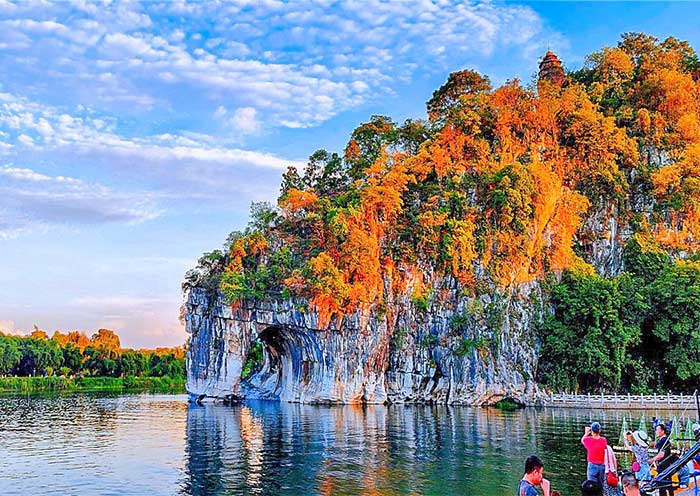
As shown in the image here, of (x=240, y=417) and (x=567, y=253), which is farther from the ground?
(x=567, y=253)

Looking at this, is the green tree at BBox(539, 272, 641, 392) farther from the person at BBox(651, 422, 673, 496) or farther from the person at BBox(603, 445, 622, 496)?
the person at BBox(603, 445, 622, 496)

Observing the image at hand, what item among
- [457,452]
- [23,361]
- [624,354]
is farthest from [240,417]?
[23,361]

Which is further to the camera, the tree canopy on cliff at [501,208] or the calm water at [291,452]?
the tree canopy on cliff at [501,208]

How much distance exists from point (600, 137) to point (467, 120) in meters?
12.2

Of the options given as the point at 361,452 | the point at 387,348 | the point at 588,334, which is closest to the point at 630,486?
the point at 361,452

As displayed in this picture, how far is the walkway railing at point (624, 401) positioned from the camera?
149 feet

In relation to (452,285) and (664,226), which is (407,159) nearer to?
(452,285)

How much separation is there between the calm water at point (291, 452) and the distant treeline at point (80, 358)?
162 ft

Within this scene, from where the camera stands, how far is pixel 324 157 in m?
68.0

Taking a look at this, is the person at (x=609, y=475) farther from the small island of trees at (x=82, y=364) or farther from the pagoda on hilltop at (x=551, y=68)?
the small island of trees at (x=82, y=364)

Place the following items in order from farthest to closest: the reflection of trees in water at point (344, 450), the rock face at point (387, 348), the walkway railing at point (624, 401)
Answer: the rock face at point (387, 348)
the walkway railing at point (624, 401)
the reflection of trees in water at point (344, 450)

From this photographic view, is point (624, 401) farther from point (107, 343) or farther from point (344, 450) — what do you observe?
point (107, 343)

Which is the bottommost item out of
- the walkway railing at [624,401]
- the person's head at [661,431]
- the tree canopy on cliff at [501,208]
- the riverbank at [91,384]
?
the riverbank at [91,384]

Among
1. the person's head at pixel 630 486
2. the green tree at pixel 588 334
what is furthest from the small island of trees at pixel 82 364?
the person's head at pixel 630 486
